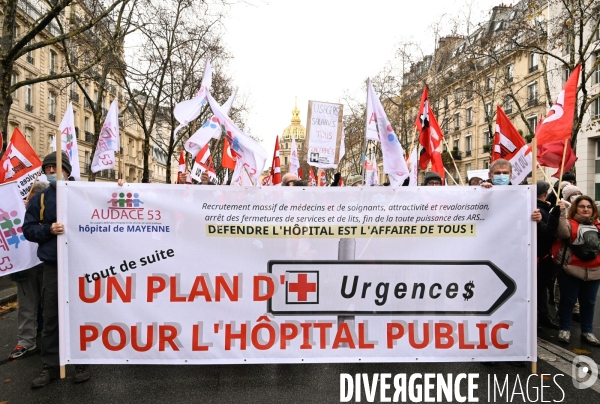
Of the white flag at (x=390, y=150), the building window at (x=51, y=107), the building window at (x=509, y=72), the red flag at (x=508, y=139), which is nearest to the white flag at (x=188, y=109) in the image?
the white flag at (x=390, y=150)

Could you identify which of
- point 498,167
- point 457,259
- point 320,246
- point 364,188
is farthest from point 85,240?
point 498,167

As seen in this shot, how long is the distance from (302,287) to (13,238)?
3.27 meters

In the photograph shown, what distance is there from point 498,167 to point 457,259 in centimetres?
142

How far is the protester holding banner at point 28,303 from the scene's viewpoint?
4.91m

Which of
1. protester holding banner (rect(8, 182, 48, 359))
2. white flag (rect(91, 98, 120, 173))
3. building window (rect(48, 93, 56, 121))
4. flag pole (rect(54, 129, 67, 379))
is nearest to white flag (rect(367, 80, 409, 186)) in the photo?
flag pole (rect(54, 129, 67, 379))

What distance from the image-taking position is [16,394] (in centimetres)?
384

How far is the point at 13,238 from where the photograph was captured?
4.91 metres

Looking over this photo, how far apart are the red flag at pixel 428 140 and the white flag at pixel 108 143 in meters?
4.48

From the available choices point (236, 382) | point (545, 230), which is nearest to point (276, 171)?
point (545, 230)

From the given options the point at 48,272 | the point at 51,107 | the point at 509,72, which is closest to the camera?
the point at 48,272

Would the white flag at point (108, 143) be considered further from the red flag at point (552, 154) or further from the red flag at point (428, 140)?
the red flag at point (552, 154)

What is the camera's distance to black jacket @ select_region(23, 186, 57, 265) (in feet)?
13.2

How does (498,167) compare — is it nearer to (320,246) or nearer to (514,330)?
(514,330)

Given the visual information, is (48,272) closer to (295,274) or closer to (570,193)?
(295,274)
